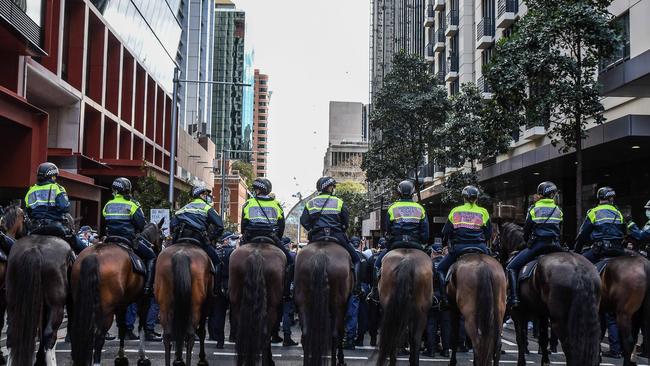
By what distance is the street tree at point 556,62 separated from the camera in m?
19.4

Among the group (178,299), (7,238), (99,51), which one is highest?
(99,51)

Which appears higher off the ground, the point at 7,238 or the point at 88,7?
the point at 88,7

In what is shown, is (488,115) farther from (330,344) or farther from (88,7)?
(88,7)

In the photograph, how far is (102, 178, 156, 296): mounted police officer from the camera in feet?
38.9

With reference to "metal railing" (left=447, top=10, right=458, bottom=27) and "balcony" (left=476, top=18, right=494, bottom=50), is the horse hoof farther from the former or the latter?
"metal railing" (left=447, top=10, right=458, bottom=27)

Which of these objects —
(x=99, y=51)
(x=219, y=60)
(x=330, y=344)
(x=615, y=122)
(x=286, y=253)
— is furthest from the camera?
(x=219, y=60)

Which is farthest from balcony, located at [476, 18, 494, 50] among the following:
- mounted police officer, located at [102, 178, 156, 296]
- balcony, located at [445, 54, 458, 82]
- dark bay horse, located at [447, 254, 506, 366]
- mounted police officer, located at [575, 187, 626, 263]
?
mounted police officer, located at [102, 178, 156, 296]

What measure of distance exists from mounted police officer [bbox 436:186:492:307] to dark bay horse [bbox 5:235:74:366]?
5.93 metres

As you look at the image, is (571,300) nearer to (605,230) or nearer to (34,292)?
(605,230)

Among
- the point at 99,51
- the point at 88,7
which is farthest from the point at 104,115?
the point at 88,7

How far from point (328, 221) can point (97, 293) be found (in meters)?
3.67

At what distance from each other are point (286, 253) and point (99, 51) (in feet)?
114

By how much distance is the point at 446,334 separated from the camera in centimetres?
1583

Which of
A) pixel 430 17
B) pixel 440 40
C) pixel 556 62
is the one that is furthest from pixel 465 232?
pixel 430 17
